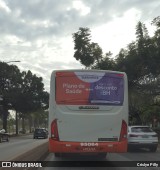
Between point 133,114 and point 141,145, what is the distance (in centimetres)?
2226

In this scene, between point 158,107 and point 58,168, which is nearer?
point 58,168

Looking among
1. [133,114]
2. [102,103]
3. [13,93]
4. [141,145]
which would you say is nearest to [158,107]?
[133,114]

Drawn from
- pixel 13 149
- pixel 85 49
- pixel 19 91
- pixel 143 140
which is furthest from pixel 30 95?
pixel 143 140

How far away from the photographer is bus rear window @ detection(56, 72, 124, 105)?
16.5 metres

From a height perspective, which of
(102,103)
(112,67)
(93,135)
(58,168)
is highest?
(112,67)

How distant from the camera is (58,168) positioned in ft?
53.3

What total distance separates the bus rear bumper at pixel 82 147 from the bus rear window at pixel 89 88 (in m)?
1.43

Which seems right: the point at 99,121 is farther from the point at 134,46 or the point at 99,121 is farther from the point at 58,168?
the point at 134,46

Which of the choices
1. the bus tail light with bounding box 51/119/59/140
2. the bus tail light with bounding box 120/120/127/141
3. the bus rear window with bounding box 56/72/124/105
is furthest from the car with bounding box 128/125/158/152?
the bus tail light with bounding box 51/119/59/140

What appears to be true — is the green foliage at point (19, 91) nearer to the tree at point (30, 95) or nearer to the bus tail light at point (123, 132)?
the tree at point (30, 95)

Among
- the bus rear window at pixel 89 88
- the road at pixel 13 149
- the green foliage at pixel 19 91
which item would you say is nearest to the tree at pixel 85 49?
the road at pixel 13 149

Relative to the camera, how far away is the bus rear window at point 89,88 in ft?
54.2

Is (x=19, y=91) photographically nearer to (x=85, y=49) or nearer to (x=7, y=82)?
(x=7, y=82)

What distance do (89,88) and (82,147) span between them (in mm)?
2117
